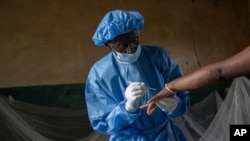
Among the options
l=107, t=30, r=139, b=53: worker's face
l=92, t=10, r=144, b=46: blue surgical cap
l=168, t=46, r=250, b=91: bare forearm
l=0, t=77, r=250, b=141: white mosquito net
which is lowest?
l=0, t=77, r=250, b=141: white mosquito net

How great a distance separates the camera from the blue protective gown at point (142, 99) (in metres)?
1.26

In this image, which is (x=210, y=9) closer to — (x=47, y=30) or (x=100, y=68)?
(x=47, y=30)

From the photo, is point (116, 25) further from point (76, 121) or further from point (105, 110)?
point (76, 121)

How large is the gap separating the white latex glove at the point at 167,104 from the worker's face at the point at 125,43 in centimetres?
26

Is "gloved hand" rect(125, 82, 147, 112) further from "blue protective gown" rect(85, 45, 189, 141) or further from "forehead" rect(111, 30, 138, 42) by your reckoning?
"forehead" rect(111, 30, 138, 42)

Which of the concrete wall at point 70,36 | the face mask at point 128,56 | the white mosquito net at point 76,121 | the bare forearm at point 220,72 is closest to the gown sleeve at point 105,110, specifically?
the face mask at point 128,56

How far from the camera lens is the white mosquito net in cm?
208

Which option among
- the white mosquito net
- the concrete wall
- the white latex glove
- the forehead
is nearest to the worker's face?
the forehead

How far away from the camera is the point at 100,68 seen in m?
1.34

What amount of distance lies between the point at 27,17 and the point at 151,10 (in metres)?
1.20

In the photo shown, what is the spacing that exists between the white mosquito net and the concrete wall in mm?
441

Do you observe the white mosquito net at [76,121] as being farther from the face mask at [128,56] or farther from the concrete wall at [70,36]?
the face mask at [128,56]

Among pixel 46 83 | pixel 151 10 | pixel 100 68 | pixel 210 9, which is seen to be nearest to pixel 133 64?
pixel 100 68

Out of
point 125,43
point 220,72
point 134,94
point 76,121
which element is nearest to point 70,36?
point 76,121
